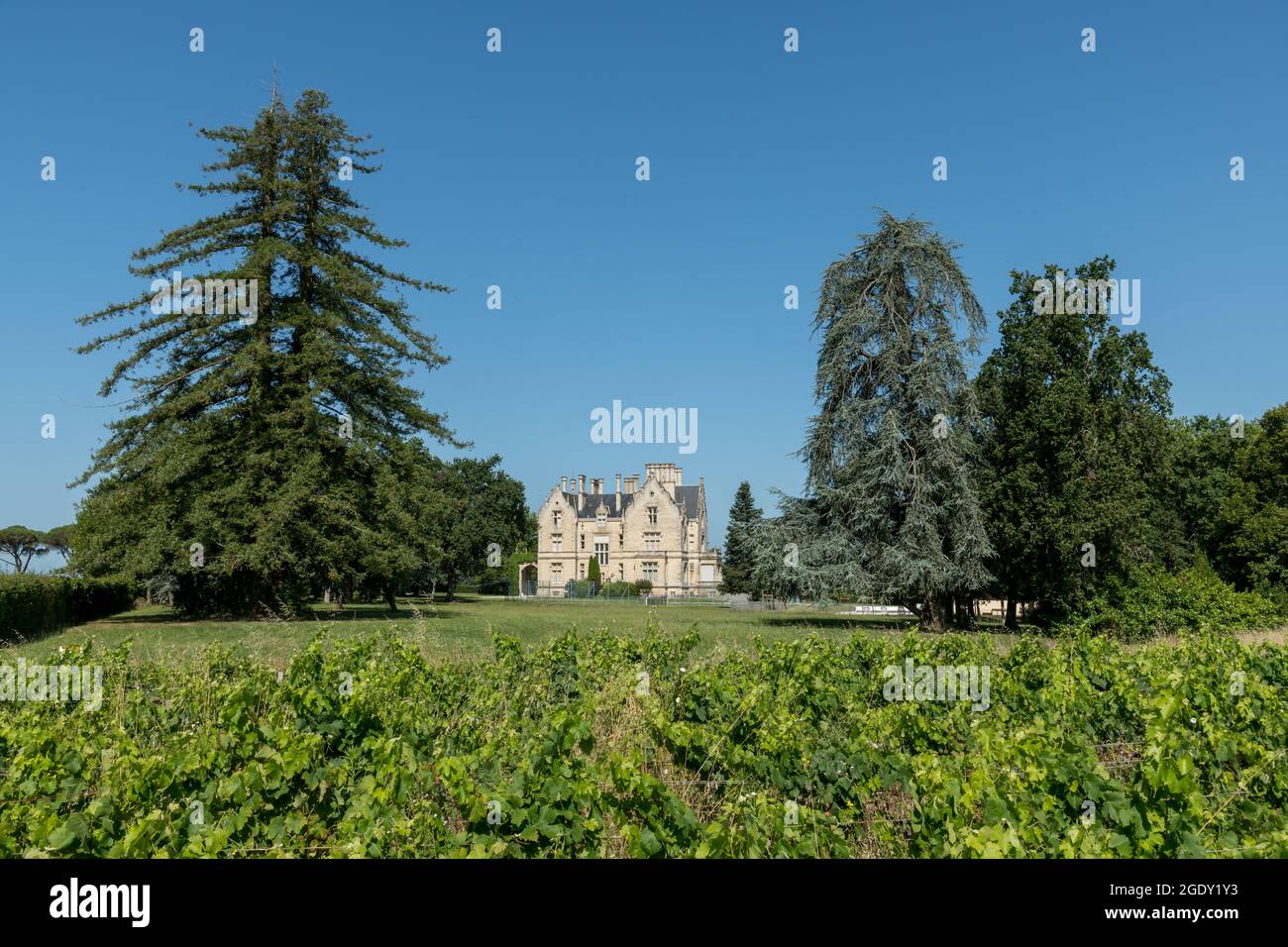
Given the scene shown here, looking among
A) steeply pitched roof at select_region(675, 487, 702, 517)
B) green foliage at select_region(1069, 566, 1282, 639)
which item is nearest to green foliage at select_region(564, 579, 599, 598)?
steeply pitched roof at select_region(675, 487, 702, 517)

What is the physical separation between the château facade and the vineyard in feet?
217

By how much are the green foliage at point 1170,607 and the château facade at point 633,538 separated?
51596 mm

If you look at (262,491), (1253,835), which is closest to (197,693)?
(1253,835)

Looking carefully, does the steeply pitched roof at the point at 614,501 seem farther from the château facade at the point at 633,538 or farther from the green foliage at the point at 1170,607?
the green foliage at the point at 1170,607

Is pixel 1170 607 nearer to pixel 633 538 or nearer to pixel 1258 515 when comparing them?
pixel 1258 515

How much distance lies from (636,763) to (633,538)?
7213 centimetres

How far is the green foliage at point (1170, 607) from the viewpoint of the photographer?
21000 mm

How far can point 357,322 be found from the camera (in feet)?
97.8

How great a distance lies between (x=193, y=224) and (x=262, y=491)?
8.84m

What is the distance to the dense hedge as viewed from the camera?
21219mm

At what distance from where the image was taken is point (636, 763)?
5.17m

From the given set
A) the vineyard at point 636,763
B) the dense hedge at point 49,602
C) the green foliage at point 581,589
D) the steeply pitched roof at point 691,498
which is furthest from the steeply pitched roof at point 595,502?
the vineyard at point 636,763

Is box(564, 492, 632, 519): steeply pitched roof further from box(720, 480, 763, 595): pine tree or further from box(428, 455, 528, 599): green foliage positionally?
box(720, 480, 763, 595): pine tree

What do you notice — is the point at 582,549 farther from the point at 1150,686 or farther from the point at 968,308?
the point at 1150,686
